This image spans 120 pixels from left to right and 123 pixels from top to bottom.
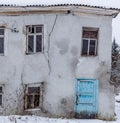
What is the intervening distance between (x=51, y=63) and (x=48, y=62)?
15cm

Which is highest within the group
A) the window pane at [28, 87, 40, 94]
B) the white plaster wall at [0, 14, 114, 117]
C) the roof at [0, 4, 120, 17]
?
the roof at [0, 4, 120, 17]

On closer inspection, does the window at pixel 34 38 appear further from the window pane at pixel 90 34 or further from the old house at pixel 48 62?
the window pane at pixel 90 34

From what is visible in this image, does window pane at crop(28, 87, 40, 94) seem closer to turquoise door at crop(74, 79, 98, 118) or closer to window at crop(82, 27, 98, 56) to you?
turquoise door at crop(74, 79, 98, 118)

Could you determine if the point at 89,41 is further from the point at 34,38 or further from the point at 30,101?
the point at 30,101

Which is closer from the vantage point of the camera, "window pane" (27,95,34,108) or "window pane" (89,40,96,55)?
"window pane" (27,95,34,108)

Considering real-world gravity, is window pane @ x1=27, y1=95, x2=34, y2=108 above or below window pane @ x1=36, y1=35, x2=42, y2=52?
below

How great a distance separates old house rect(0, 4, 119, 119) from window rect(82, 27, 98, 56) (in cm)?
7

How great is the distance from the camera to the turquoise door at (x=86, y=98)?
20.2 m

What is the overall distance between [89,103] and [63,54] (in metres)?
2.73

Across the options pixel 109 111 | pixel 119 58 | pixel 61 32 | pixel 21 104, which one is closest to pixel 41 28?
pixel 61 32

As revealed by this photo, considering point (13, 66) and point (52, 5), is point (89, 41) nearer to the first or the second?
point (52, 5)

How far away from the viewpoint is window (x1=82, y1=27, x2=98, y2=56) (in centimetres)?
2033

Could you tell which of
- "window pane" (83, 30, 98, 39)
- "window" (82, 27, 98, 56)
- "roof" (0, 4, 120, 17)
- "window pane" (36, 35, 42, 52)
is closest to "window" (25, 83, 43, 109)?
"window pane" (36, 35, 42, 52)

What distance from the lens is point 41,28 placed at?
66.0 feet
